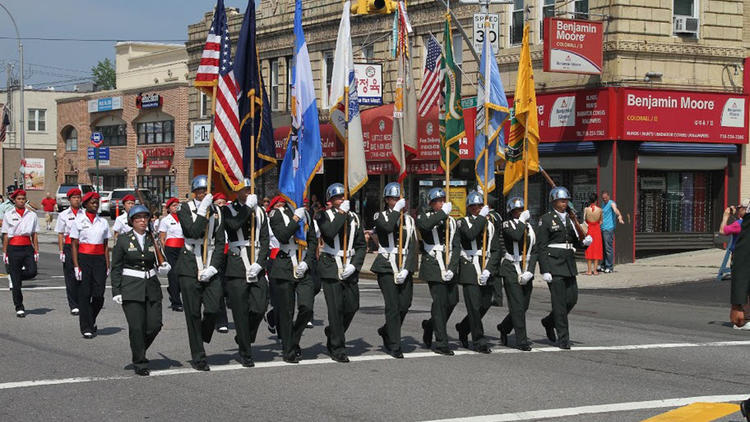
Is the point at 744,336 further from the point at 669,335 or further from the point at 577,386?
the point at 577,386

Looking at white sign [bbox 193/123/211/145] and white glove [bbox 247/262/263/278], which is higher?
white sign [bbox 193/123/211/145]

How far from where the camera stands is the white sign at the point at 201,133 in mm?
42562

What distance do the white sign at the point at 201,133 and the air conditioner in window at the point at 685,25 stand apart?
22.2 metres

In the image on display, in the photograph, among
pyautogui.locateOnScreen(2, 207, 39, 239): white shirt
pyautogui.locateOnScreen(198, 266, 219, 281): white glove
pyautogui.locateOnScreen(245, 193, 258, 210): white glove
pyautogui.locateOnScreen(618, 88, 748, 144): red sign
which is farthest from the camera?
pyautogui.locateOnScreen(618, 88, 748, 144): red sign

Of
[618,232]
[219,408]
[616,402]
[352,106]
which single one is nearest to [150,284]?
[219,408]

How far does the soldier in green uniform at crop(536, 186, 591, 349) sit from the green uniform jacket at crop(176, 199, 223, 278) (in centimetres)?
404

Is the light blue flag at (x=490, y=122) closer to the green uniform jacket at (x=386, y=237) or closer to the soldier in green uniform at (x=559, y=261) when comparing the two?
the soldier in green uniform at (x=559, y=261)

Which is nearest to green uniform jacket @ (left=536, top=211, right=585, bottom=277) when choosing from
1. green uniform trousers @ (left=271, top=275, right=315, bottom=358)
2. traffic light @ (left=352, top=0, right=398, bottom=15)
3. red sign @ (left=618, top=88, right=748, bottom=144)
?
green uniform trousers @ (left=271, top=275, right=315, bottom=358)

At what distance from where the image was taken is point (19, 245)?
15.5m

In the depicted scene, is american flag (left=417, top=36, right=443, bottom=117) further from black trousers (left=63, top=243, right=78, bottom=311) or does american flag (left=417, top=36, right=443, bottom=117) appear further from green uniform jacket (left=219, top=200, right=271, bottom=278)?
green uniform jacket (left=219, top=200, right=271, bottom=278)

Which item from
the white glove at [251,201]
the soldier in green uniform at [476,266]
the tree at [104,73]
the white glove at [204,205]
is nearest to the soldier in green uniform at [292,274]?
the white glove at [251,201]

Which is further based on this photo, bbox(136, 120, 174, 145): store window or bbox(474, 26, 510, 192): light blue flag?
bbox(136, 120, 174, 145): store window

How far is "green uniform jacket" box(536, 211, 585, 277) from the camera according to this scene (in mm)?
12570

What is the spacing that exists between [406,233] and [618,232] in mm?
14530
